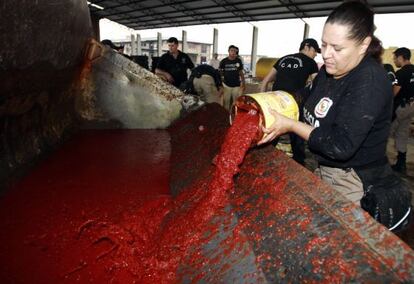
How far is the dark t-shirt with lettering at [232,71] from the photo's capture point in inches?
307

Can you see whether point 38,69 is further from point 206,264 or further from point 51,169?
point 206,264

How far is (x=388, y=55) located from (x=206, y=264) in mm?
17595

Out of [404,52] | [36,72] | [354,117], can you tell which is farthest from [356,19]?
[404,52]

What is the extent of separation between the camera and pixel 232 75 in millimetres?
7859

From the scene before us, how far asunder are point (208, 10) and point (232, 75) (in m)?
10.8

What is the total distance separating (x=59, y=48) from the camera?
2.05m

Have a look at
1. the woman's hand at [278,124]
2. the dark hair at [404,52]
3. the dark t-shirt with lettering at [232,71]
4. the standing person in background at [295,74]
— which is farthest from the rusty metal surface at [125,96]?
the dark t-shirt with lettering at [232,71]

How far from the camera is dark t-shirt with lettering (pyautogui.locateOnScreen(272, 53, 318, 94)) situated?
4.29 metres

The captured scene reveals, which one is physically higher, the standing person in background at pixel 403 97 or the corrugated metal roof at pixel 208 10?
the corrugated metal roof at pixel 208 10

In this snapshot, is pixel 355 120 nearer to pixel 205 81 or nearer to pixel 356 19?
pixel 356 19

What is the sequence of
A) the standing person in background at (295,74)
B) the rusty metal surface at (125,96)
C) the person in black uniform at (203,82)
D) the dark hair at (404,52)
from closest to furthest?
1. the rusty metal surface at (125,96)
2. the standing person in background at (295,74)
3. the dark hair at (404,52)
4. the person in black uniform at (203,82)

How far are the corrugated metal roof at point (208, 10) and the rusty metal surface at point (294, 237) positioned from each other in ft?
39.6

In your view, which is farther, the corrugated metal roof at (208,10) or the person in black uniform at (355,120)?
the corrugated metal roof at (208,10)

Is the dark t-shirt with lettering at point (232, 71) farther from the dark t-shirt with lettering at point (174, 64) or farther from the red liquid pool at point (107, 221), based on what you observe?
the red liquid pool at point (107, 221)
